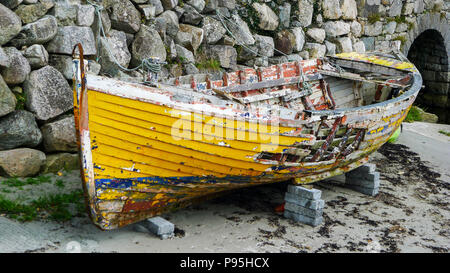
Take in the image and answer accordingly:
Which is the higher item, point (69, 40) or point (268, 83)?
point (69, 40)

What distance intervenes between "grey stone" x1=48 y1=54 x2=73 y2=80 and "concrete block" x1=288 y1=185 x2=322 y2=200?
2514 millimetres

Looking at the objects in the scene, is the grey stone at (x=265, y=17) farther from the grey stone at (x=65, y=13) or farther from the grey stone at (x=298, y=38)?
the grey stone at (x=65, y=13)

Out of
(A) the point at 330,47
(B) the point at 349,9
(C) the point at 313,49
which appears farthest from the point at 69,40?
(B) the point at 349,9

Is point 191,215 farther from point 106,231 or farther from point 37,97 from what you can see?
point 37,97

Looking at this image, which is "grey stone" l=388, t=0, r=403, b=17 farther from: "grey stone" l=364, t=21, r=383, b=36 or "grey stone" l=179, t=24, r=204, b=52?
"grey stone" l=179, t=24, r=204, b=52

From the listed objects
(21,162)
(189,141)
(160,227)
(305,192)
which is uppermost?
(189,141)

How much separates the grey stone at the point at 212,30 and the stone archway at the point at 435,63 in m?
6.94

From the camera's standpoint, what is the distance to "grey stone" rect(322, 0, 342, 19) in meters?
8.43

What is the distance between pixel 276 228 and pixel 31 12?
3.06 metres

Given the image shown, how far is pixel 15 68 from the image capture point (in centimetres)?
428

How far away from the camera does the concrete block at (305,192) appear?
4199 millimetres

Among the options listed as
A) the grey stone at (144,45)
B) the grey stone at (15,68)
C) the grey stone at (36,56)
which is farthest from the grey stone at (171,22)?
the grey stone at (15,68)

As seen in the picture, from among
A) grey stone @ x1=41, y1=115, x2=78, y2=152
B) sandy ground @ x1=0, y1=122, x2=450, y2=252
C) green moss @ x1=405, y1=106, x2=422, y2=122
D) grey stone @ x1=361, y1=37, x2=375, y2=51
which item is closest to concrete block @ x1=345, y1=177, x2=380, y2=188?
sandy ground @ x1=0, y1=122, x2=450, y2=252

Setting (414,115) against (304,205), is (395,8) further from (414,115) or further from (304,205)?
(304,205)
